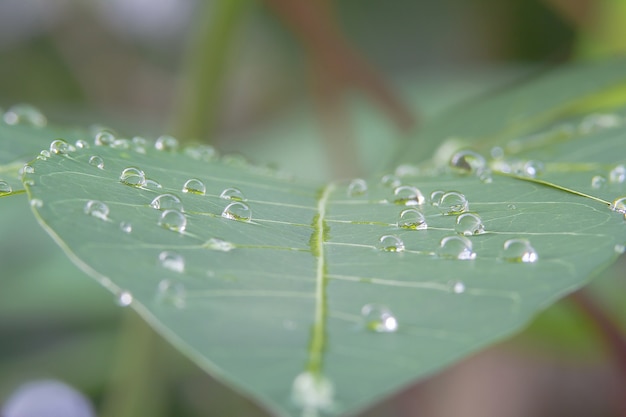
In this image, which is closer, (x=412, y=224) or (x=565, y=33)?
(x=412, y=224)

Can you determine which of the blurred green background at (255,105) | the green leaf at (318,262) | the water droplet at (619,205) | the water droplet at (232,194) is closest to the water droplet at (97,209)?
the green leaf at (318,262)

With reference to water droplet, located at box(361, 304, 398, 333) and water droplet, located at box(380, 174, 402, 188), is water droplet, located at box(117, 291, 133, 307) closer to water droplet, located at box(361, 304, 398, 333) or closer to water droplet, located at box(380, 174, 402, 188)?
water droplet, located at box(361, 304, 398, 333)

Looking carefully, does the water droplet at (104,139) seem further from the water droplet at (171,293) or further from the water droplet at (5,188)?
the water droplet at (171,293)

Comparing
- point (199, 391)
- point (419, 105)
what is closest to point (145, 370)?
point (199, 391)

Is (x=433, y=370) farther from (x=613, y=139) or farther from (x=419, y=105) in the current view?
(x=419, y=105)

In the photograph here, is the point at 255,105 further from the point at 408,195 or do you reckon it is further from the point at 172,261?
the point at 172,261

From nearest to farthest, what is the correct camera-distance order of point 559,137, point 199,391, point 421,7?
point 559,137
point 199,391
point 421,7

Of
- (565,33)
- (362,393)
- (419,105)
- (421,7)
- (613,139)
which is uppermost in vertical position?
(421,7)

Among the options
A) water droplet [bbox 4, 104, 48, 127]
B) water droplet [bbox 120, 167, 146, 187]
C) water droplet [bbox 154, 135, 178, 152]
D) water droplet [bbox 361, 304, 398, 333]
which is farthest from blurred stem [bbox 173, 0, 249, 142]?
water droplet [bbox 361, 304, 398, 333]
